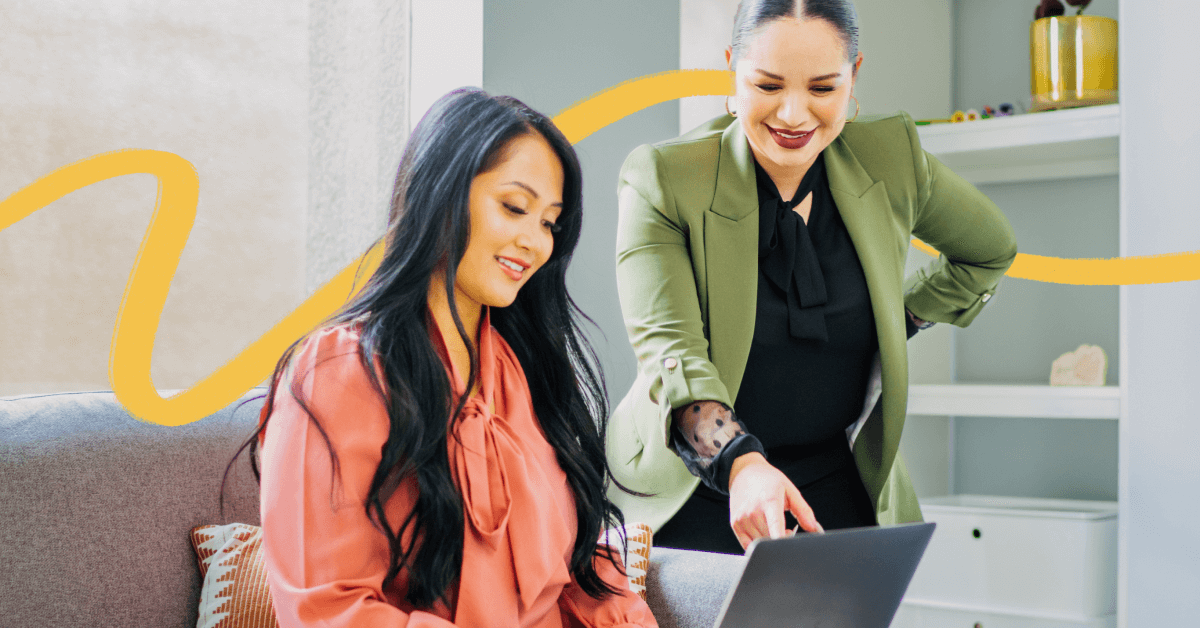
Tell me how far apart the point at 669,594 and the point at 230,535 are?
700 millimetres

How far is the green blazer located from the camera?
4.54ft

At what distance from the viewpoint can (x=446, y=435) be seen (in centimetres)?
115

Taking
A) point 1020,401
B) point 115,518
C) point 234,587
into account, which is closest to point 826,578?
point 234,587

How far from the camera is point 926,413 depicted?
117 inches

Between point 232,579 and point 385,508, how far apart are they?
0.56 metres

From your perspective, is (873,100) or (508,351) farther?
(873,100)

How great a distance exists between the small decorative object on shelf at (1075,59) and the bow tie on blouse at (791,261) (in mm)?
1745

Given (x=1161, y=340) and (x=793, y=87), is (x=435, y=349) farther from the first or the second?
(x=1161, y=340)

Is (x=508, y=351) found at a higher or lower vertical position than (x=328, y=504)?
higher

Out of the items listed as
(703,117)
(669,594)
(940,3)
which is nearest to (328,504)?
(669,594)

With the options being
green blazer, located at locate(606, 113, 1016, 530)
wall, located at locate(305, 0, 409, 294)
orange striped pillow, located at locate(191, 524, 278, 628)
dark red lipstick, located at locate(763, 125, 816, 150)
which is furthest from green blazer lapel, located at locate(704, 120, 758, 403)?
wall, located at locate(305, 0, 409, 294)

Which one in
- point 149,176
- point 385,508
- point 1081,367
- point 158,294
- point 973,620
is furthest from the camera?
point 1081,367

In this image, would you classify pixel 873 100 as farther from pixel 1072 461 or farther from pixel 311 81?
pixel 311 81

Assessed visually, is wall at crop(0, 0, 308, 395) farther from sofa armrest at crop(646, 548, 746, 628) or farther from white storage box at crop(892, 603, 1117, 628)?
white storage box at crop(892, 603, 1117, 628)
